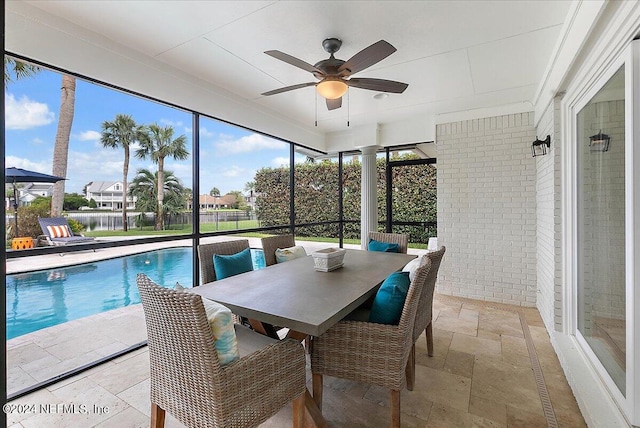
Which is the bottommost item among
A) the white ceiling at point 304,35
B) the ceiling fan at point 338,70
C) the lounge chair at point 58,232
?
the lounge chair at point 58,232

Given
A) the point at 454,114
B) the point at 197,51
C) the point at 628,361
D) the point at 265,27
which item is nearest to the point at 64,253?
the point at 197,51

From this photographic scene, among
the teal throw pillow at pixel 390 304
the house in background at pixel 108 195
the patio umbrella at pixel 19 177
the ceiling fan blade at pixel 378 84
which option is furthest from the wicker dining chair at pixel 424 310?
the patio umbrella at pixel 19 177

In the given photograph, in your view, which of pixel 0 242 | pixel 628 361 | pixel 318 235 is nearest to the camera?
pixel 0 242

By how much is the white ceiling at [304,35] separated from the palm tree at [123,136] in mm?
440

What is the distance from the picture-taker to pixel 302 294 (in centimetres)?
181

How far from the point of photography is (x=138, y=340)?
9.42ft

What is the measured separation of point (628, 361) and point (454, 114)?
3.50 m

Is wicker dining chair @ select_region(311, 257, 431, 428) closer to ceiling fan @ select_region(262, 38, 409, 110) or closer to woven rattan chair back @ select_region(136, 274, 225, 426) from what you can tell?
woven rattan chair back @ select_region(136, 274, 225, 426)

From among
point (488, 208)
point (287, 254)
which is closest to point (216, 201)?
point (287, 254)

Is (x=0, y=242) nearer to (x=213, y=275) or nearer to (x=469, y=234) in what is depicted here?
(x=213, y=275)

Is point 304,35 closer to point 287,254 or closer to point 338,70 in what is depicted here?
point 338,70

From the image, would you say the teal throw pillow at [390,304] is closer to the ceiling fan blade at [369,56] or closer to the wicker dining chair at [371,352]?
the wicker dining chair at [371,352]

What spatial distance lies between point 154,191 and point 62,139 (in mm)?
→ 915

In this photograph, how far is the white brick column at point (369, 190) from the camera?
5066mm
